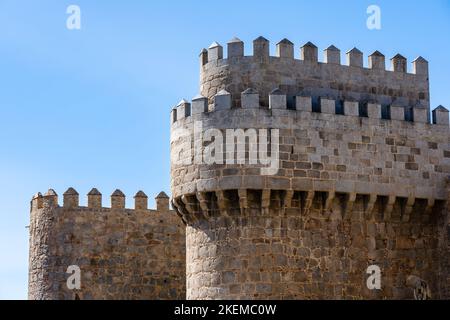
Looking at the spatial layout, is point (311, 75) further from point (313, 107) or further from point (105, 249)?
point (105, 249)

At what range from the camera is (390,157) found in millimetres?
25625

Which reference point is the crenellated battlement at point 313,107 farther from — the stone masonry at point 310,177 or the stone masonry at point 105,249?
the stone masonry at point 105,249

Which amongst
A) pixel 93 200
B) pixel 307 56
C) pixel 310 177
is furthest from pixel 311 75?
pixel 93 200

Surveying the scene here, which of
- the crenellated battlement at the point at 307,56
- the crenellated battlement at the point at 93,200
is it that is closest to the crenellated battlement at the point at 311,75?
the crenellated battlement at the point at 307,56

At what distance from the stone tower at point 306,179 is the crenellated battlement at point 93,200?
548 centimetres

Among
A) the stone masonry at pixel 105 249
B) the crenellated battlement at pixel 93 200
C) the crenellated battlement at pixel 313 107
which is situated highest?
the crenellated battlement at pixel 313 107

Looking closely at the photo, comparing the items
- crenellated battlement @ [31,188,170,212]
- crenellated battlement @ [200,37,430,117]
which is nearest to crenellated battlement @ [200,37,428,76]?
crenellated battlement @ [200,37,430,117]

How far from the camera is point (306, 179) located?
24.6 meters

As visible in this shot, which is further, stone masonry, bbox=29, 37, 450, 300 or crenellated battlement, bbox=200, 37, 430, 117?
crenellated battlement, bbox=200, 37, 430, 117

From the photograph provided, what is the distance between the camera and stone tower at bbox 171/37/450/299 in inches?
960

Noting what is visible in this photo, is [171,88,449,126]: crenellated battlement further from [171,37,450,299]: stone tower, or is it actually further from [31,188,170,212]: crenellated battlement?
[31,188,170,212]: crenellated battlement

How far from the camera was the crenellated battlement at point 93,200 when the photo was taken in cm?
3058

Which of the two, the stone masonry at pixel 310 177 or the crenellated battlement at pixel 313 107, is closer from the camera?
the stone masonry at pixel 310 177

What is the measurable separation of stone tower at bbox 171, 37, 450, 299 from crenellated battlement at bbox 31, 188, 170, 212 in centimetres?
548
